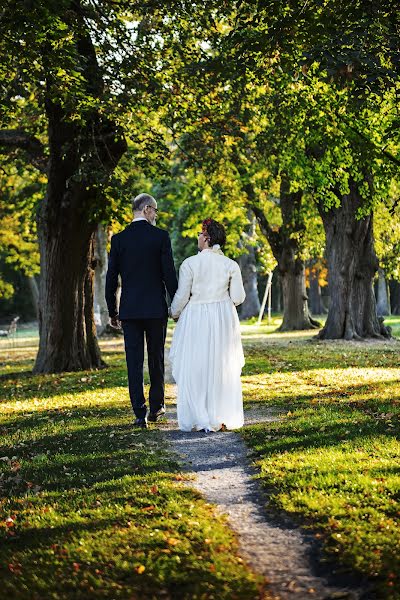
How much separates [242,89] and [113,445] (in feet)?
35.9

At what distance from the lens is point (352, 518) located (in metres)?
5.39

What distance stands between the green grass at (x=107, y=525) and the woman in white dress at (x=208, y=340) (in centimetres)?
61

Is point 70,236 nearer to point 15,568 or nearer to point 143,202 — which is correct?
point 143,202

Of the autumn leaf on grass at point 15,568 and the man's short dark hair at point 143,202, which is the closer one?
the autumn leaf on grass at point 15,568

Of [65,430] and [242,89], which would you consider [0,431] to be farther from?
[242,89]

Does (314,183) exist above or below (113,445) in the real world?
above

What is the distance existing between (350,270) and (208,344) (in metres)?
18.1

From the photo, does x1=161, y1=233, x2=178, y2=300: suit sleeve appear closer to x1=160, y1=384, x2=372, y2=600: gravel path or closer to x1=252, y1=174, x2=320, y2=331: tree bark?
x1=160, y1=384, x2=372, y2=600: gravel path

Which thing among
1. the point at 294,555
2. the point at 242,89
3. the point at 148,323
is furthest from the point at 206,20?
the point at 294,555

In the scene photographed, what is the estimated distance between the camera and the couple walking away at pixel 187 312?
31.1 feet

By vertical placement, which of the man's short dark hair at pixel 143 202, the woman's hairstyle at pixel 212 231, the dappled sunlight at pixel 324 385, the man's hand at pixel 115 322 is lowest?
the dappled sunlight at pixel 324 385

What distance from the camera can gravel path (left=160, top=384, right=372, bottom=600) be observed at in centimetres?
439

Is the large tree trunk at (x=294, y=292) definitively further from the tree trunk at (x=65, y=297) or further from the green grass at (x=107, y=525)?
the green grass at (x=107, y=525)

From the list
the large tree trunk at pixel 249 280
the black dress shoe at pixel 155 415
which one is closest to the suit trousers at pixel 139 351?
the black dress shoe at pixel 155 415
